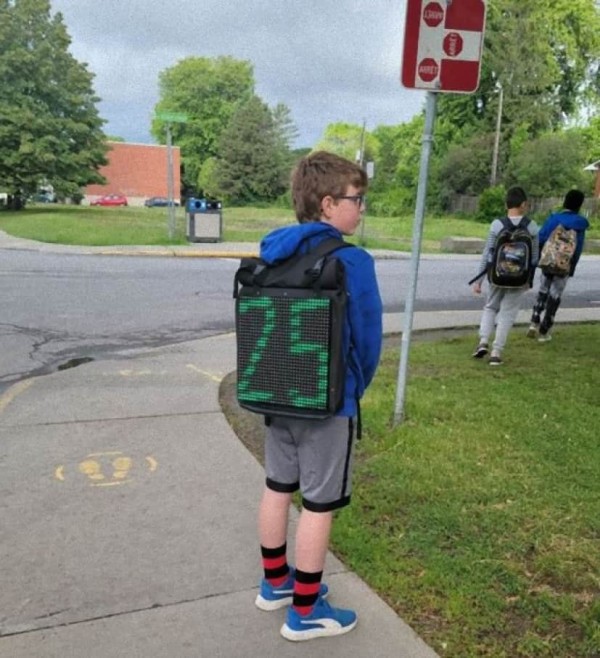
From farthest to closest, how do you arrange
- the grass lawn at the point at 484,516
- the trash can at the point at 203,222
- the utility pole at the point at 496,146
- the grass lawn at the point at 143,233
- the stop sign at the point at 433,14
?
the utility pole at the point at 496,146, the grass lawn at the point at 143,233, the trash can at the point at 203,222, the stop sign at the point at 433,14, the grass lawn at the point at 484,516

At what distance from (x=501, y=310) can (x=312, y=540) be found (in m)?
4.56

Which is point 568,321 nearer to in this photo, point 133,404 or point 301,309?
point 133,404

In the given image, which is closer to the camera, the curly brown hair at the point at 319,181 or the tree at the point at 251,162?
the curly brown hair at the point at 319,181

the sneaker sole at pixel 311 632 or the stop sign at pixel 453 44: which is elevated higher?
the stop sign at pixel 453 44

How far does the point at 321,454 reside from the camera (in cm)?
228

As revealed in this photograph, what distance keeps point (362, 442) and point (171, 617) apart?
203cm

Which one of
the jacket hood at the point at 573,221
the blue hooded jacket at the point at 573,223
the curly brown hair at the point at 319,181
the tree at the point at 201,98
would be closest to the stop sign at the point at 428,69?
the curly brown hair at the point at 319,181

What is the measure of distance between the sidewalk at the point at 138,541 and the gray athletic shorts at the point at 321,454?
1.74 feet

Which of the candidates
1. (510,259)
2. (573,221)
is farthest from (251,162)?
(510,259)

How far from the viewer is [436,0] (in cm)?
409

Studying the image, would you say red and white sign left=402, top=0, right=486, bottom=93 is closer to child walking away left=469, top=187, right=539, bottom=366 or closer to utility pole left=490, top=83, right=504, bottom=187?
child walking away left=469, top=187, right=539, bottom=366

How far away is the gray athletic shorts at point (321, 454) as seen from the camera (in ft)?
7.45

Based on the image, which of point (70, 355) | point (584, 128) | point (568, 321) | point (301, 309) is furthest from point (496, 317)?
point (584, 128)

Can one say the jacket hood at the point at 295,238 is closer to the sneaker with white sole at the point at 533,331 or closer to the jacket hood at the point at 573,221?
the jacket hood at the point at 573,221
